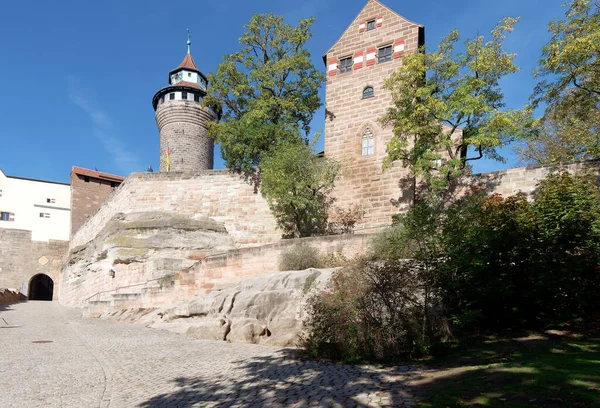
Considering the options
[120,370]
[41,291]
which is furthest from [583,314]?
[41,291]

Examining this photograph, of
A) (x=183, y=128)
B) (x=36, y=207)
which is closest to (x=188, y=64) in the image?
(x=183, y=128)

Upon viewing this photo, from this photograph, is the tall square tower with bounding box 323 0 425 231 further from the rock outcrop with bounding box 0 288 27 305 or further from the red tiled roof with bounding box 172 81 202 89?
the rock outcrop with bounding box 0 288 27 305

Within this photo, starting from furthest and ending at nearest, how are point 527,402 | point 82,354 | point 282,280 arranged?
point 282,280 → point 82,354 → point 527,402

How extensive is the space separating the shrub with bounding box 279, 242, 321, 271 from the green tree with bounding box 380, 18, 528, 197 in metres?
5.37

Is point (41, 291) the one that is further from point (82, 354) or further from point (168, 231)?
point (82, 354)

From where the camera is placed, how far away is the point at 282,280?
1297 centimetres

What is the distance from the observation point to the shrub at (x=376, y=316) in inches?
292

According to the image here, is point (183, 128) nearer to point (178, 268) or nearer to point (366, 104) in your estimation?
point (178, 268)

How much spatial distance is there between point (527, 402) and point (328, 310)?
4.22 meters

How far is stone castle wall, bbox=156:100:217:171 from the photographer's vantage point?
35.8 m

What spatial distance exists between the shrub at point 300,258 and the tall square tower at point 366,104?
16.4ft

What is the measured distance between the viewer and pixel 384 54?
2147 centimetres

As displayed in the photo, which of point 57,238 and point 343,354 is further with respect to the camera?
point 57,238

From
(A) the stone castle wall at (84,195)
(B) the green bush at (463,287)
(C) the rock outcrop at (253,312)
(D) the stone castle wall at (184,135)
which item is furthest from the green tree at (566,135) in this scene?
(A) the stone castle wall at (84,195)
